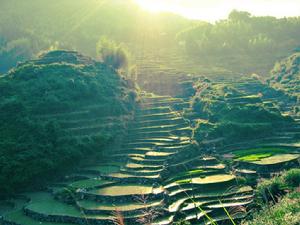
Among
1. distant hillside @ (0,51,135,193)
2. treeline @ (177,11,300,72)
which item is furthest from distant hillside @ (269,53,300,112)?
distant hillside @ (0,51,135,193)

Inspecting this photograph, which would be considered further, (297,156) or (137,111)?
(137,111)

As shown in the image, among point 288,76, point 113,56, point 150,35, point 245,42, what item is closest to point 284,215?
point 113,56

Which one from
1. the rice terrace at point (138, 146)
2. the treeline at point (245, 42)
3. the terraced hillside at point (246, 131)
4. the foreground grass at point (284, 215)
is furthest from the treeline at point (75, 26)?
the foreground grass at point (284, 215)

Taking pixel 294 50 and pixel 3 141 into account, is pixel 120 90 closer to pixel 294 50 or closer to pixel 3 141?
pixel 3 141

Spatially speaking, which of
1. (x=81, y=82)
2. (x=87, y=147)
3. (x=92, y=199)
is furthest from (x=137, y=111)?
(x=92, y=199)

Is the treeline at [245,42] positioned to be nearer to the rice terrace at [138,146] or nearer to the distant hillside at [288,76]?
the distant hillside at [288,76]

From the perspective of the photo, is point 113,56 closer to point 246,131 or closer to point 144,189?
point 246,131
